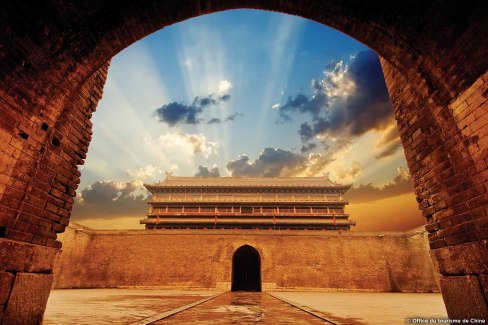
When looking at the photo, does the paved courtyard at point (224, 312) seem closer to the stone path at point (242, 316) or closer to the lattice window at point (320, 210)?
the stone path at point (242, 316)

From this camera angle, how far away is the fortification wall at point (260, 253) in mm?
15766

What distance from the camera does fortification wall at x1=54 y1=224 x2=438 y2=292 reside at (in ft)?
51.7

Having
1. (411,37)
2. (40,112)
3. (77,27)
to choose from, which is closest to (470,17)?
(411,37)

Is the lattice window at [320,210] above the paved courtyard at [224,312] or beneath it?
above

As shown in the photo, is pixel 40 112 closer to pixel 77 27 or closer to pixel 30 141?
pixel 30 141

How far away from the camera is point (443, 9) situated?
7.99 feet

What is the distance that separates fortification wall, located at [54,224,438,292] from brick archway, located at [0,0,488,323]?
1457 centimetres

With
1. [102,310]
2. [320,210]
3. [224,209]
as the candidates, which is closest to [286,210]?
[320,210]

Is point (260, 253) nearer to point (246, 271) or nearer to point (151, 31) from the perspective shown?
point (246, 271)

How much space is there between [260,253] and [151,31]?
1584 cm

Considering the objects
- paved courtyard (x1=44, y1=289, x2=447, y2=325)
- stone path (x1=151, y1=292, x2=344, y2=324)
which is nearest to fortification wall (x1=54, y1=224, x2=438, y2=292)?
paved courtyard (x1=44, y1=289, x2=447, y2=325)

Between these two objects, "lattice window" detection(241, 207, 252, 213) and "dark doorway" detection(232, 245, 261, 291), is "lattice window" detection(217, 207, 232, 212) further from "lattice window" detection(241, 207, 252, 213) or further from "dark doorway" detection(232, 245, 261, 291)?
"dark doorway" detection(232, 245, 261, 291)

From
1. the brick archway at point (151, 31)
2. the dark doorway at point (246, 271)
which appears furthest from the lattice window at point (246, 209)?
the brick archway at point (151, 31)

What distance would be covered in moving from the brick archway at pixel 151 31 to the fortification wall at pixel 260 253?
14569 millimetres
